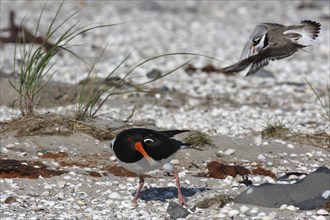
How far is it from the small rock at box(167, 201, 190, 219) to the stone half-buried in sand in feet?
1.24

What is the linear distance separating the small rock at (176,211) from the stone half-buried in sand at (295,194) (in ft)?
1.24

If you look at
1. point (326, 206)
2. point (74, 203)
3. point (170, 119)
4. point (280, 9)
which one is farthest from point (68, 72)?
point (280, 9)

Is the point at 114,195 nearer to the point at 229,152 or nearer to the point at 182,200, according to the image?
the point at 182,200

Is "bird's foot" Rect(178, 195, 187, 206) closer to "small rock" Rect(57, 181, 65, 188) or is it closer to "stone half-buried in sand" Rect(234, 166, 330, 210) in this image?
"stone half-buried in sand" Rect(234, 166, 330, 210)

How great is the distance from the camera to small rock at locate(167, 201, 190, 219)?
491 centimetres

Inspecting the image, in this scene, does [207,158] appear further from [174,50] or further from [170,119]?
[174,50]

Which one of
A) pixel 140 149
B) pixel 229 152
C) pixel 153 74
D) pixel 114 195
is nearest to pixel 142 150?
pixel 140 149

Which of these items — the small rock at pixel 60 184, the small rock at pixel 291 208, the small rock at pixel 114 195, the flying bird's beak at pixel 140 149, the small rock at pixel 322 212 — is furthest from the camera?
the small rock at pixel 60 184

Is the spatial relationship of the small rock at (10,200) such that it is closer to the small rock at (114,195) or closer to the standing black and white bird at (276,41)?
the small rock at (114,195)

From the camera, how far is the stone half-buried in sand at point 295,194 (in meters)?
4.94

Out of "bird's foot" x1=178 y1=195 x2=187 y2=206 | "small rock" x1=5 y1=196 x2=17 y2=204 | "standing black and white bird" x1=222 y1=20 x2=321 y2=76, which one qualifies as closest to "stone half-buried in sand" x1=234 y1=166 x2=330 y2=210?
"bird's foot" x1=178 y1=195 x2=187 y2=206

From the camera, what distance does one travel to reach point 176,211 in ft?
16.2

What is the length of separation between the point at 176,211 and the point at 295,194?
2.47 ft

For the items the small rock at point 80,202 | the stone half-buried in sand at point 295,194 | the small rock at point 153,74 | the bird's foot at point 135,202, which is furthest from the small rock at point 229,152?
the small rock at point 153,74
